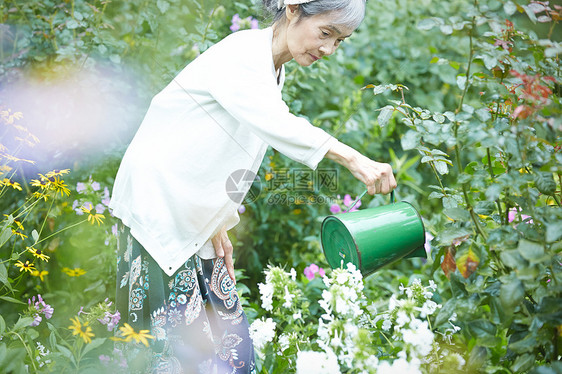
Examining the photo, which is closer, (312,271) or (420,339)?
(420,339)

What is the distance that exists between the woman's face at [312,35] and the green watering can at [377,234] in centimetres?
41

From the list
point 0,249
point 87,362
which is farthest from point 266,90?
point 0,249

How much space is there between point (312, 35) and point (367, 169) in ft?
1.34

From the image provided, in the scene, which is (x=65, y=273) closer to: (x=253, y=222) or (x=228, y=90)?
(x=253, y=222)

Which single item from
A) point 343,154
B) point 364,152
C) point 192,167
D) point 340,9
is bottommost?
point 364,152

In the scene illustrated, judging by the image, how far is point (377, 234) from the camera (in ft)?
4.33

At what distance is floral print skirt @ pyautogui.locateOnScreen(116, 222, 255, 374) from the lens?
4.39ft

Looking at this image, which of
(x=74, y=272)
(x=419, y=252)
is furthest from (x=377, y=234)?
(x=74, y=272)

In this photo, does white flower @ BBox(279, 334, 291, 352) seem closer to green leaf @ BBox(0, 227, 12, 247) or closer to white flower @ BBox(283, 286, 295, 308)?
white flower @ BBox(283, 286, 295, 308)

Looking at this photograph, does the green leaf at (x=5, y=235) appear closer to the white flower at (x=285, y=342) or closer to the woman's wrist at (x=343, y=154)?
the white flower at (x=285, y=342)

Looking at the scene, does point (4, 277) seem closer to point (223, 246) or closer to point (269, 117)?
point (223, 246)

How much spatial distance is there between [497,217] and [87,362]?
1.31 meters

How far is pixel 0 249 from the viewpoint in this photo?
1.88m

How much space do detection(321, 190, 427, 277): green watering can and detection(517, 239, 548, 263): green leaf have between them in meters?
0.41
